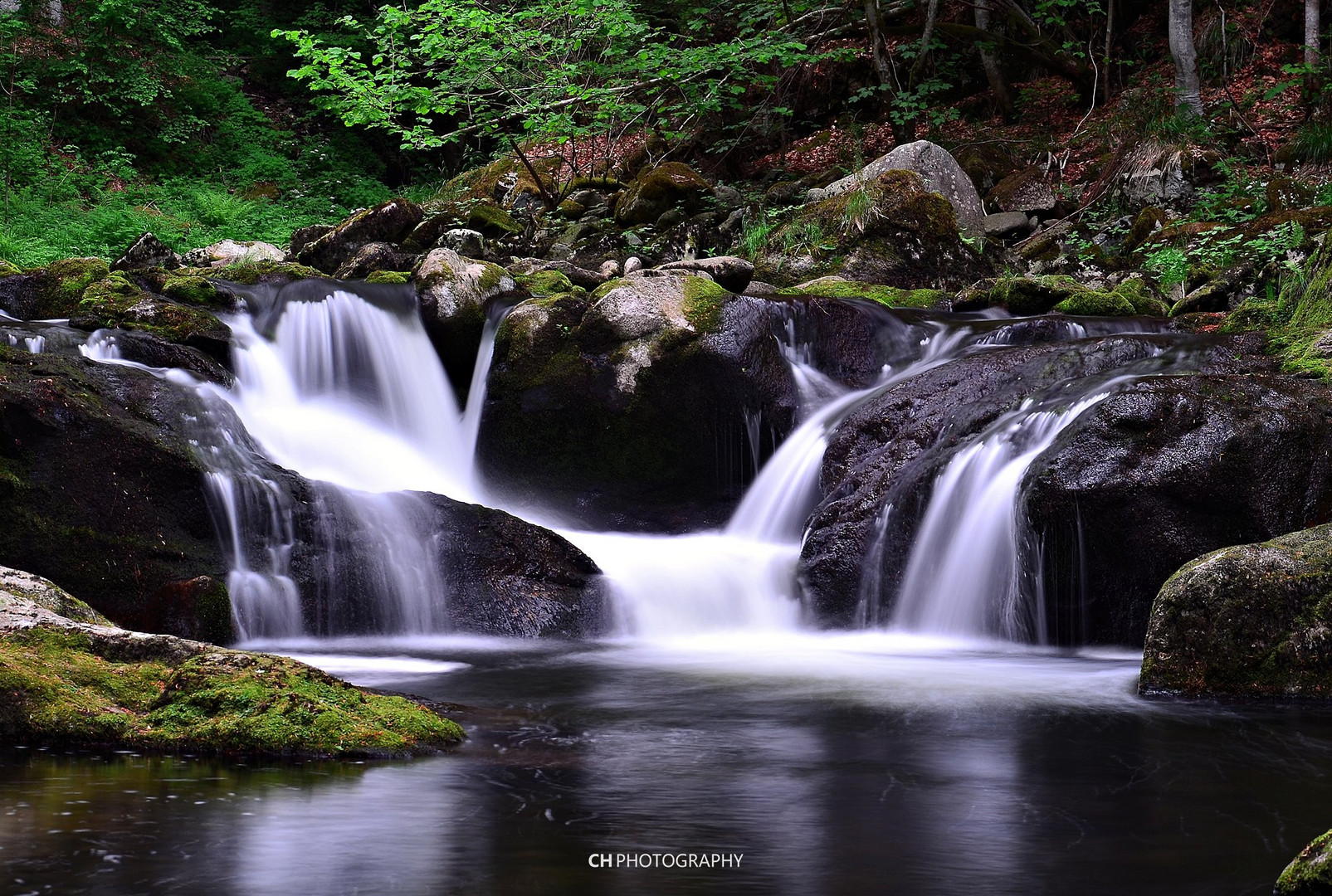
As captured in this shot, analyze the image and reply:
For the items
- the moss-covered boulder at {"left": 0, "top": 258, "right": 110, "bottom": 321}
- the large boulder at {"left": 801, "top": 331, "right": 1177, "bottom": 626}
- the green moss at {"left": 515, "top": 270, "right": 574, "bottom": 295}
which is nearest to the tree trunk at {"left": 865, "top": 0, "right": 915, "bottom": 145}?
the green moss at {"left": 515, "top": 270, "right": 574, "bottom": 295}

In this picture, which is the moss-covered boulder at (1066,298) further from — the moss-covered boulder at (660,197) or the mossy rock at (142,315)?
the mossy rock at (142,315)

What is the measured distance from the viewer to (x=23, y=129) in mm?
19531

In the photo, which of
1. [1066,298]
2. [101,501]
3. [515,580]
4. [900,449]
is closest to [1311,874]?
[515,580]

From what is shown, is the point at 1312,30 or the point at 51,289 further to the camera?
the point at 1312,30

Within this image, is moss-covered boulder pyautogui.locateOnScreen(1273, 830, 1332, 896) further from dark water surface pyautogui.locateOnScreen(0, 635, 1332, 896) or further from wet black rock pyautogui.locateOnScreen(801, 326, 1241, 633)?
wet black rock pyautogui.locateOnScreen(801, 326, 1241, 633)

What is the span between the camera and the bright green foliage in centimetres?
1459

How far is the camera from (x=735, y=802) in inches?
141

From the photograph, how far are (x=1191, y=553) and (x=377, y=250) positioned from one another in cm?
975

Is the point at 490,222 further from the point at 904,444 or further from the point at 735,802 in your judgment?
the point at 735,802

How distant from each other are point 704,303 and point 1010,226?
24.4 ft

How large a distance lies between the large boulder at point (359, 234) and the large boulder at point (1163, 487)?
1014 centimetres

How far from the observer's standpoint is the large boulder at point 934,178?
15.2 m

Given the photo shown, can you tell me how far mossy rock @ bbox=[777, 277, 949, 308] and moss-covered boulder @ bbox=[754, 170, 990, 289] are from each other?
897mm

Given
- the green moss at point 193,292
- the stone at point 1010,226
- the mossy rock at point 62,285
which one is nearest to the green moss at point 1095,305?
the stone at point 1010,226
